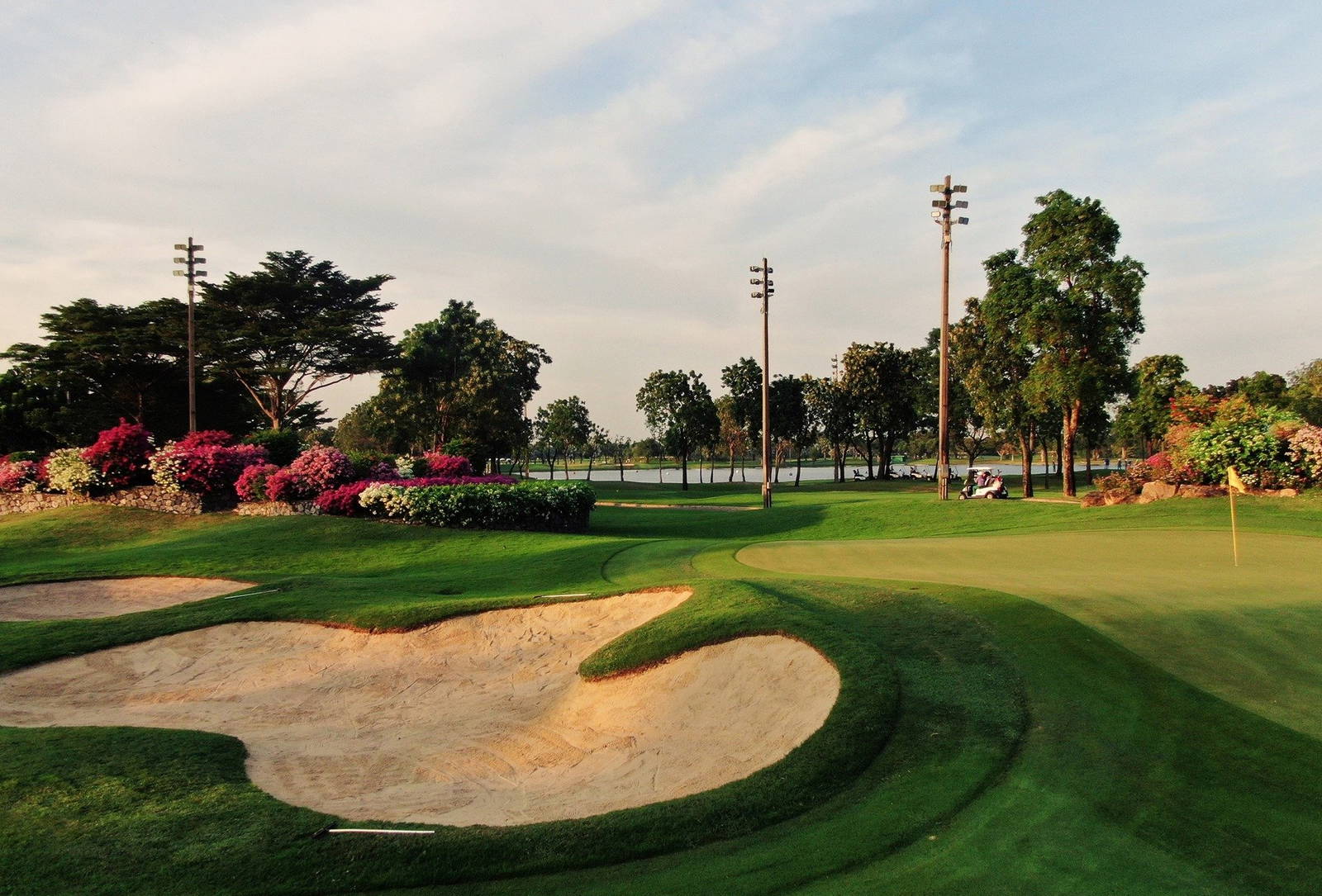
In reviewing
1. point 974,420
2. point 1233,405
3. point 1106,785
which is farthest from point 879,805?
point 974,420

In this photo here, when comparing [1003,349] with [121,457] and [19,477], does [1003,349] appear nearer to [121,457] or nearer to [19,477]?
[121,457]

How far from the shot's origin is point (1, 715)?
9273 mm

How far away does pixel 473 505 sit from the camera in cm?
2278

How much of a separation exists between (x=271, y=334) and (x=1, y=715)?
39206 millimetres

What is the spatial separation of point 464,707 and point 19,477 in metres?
28.7

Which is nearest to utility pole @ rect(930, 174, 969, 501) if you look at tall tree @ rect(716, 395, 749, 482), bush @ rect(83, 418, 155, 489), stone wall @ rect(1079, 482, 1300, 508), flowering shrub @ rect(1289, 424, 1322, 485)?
stone wall @ rect(1079, 482, 1300, 508)

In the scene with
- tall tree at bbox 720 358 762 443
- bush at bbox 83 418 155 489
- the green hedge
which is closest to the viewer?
the green hedge

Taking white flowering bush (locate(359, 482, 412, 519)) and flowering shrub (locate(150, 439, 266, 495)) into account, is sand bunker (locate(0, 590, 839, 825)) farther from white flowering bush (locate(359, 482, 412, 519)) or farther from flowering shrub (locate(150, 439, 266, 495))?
flowering shrub (locate(150, 439, 266, 495))

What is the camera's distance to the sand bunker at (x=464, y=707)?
22.0 ft

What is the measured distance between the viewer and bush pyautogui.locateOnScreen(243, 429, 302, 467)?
92.6 ft

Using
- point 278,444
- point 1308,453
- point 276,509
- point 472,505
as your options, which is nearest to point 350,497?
point 276,509

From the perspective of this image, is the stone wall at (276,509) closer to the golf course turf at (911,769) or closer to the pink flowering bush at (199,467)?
the pink flowering bush at (199,467)

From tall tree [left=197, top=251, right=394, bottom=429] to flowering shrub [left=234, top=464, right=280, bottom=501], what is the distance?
2044 centimetres

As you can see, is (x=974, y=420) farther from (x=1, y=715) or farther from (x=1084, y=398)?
(x=1, y=715)
